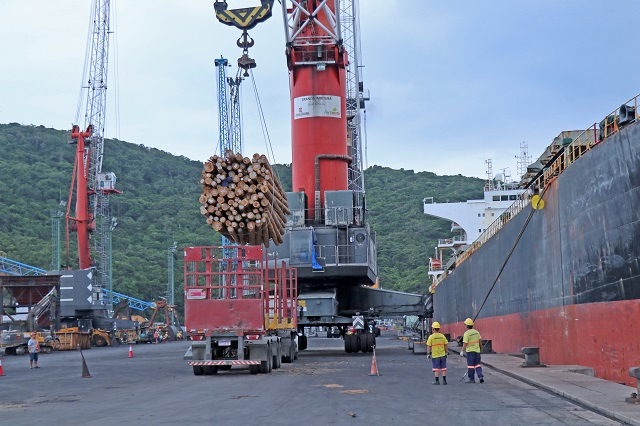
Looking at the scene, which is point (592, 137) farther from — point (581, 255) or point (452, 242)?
point (452, 242)

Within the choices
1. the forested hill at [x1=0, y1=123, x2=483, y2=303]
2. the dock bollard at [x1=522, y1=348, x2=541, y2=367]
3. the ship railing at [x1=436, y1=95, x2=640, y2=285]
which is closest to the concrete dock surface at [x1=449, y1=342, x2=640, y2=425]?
the dock bollard at [x1=522, y1=348, x2=541, y2=367]

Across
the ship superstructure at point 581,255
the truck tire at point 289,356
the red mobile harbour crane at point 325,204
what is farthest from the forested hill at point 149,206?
the ship superstructure at point 581,255

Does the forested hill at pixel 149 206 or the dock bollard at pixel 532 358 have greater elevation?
the forested hill at pixel 149 206

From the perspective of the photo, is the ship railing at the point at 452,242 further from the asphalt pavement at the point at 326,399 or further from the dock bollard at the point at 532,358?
the dock bollard at the point at 532,358

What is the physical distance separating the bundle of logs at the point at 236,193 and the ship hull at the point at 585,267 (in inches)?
327

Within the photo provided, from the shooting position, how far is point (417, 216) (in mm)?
165125

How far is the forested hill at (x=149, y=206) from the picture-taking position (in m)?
122

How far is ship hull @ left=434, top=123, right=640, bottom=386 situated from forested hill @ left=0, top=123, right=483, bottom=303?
267 feet

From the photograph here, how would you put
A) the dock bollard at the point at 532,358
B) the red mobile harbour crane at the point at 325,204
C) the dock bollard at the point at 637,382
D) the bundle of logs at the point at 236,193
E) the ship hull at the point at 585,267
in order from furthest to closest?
1. the red mobile harbour crane at the point at 325,204
2. the dock bollard at the point at 532,358
3. the bundle of logs at the point at 236,193
4. the ship hull at the point at 585,267
5. the dock bollard at the point at 637,382

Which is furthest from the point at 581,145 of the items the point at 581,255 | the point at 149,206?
the point at 149,206

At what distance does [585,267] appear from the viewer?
20.5 m

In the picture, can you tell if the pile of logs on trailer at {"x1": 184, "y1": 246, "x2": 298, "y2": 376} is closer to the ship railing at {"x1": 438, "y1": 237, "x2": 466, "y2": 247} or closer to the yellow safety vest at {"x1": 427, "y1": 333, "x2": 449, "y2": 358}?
the yellow safety vest at {"x1": 427, "y1": 333, "x2": 449, "y2": 358}

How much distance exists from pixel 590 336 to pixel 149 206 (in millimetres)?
139318

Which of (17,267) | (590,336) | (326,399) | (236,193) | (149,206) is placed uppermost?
(149,206)
